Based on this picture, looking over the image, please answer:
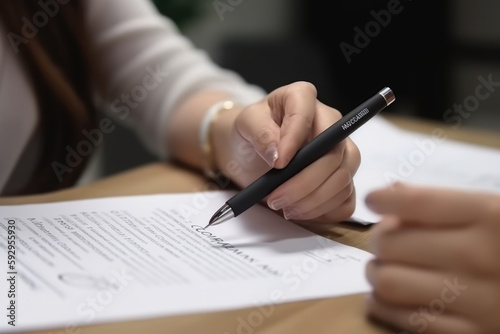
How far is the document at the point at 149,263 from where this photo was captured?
0.34 meters

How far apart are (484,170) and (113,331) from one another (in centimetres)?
47

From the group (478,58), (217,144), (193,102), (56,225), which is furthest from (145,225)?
(478,58)

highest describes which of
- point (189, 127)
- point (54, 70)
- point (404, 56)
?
point (54, 70)

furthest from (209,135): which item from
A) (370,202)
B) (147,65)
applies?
(370,202)

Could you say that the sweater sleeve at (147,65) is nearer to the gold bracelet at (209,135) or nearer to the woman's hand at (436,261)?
the gold bracelet at (209,135)

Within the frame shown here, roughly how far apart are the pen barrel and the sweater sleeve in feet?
1.02

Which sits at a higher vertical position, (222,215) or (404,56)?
(222,215)

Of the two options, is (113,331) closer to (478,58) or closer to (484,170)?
(484,170)

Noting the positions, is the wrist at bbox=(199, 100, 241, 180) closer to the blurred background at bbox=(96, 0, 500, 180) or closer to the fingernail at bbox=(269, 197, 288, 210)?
the fingernail at bbox=(269, 197, 288, 210)

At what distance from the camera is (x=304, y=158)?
45cm

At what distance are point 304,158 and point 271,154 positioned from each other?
26 mm

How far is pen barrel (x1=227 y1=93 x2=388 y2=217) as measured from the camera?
45 centimetres

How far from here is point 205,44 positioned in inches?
57.4

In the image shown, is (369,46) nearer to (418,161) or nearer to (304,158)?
(418,161)
